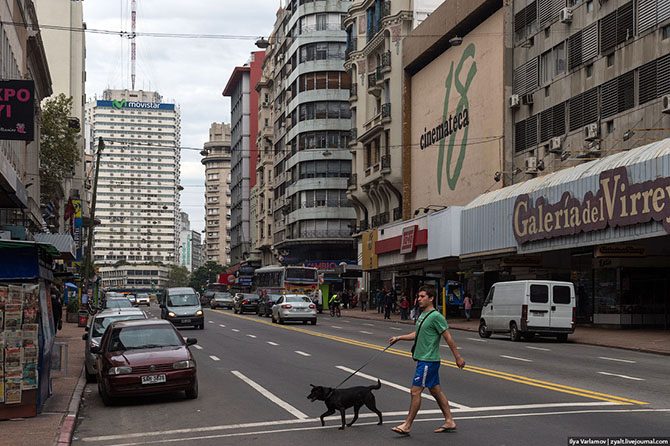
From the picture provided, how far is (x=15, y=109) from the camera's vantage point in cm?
2283

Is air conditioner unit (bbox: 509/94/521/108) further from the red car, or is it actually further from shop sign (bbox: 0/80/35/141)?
the red car

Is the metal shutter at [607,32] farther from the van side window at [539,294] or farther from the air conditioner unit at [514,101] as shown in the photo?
the van side window at [539,294]

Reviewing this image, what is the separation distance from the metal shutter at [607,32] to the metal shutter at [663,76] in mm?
4124

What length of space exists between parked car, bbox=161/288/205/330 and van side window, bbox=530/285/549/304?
1668 cm

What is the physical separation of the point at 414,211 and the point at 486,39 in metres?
18.1

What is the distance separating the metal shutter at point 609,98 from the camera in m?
39.3

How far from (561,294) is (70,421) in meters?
21.9

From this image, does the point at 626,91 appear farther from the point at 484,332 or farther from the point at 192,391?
the point at 192,391

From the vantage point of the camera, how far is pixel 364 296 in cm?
7388

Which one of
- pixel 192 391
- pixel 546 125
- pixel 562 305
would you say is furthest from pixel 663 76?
pixel 192 391

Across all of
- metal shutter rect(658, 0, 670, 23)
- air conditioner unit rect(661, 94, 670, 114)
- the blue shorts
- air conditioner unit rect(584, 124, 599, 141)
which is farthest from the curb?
air conditioner unit rect(584, 124, 599, 141)

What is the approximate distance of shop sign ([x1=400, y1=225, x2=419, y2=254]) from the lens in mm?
59719

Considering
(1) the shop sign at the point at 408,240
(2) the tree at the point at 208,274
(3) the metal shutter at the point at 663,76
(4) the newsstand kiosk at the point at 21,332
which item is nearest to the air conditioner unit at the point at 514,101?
(1) the shop sign at the point at 408,240

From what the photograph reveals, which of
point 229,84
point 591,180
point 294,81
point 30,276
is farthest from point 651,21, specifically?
point 229,84
